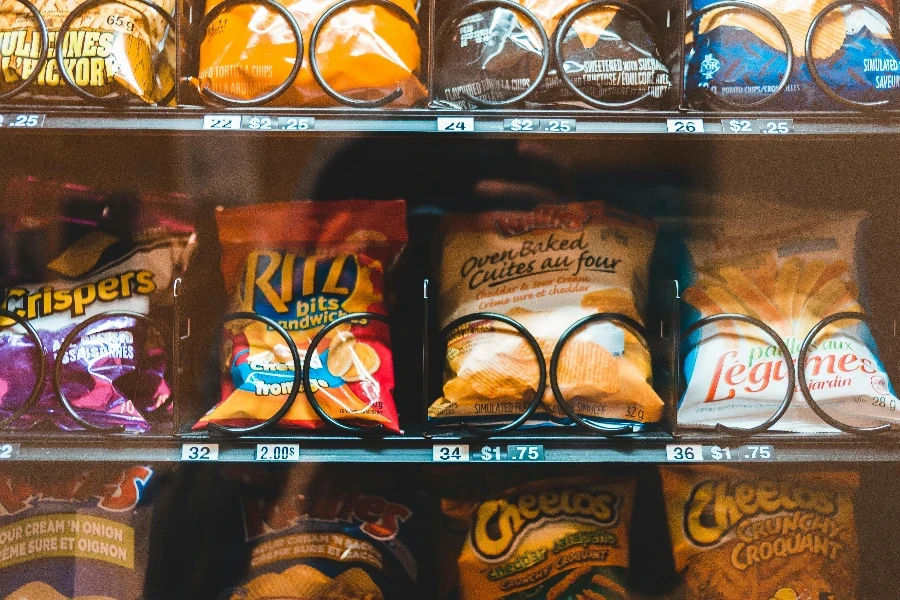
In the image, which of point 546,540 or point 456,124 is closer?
point 456,124

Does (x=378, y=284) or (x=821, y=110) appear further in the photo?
(x=378, y=284)

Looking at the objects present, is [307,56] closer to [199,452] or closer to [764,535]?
[199,452]

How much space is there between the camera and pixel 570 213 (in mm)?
896

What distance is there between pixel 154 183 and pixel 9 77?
23 centimetres

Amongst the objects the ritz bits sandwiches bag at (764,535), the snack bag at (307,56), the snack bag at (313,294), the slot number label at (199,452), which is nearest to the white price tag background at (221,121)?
the snack bag at (307,56)

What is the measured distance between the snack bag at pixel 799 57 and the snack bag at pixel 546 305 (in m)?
0.23

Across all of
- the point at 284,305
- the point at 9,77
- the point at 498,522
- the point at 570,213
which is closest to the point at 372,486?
the point at 498,522

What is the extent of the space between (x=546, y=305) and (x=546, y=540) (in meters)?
0.34

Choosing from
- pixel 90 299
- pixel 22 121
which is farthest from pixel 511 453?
pixel 22 121

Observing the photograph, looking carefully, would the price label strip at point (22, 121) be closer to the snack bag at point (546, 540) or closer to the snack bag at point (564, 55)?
the snack bag at point (564, 55)

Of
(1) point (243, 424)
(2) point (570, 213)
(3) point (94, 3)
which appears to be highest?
(3) point (94, 3)

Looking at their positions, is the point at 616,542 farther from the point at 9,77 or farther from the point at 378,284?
the point at 9,77

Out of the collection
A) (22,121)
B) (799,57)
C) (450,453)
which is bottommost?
(450,453)

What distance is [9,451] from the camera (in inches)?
30.4
